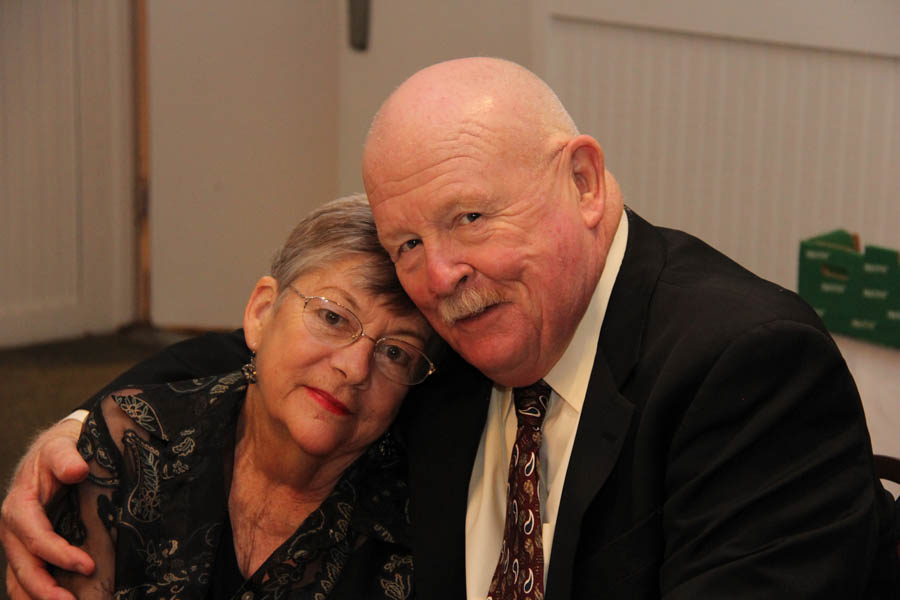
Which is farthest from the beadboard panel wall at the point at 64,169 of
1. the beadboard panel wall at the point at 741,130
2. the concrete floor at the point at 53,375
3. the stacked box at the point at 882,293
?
the stacked box at the point at 882,293

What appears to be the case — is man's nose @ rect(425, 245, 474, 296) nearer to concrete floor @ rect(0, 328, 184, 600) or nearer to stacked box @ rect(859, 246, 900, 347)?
stacked box @ rect(859, 246, 900, 347)

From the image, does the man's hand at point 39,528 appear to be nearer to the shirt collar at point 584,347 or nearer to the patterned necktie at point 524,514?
the patterned necktie at point 524,514

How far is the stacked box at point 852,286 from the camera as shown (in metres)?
2.47

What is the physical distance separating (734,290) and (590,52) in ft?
7.29

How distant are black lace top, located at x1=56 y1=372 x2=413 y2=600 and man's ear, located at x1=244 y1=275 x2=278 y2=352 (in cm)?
11

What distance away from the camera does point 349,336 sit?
5.74 ft

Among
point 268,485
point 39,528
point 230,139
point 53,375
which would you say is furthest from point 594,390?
point 230,139

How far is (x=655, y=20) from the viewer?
11.4 ft

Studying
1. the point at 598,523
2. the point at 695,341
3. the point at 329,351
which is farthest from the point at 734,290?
the point at 329,351

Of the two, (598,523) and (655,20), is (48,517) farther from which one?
(655,20)

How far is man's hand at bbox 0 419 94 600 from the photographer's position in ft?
5.33

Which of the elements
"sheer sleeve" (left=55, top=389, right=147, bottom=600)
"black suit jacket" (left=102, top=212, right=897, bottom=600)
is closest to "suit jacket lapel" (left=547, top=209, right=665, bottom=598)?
"black suit jacket" (left=102, top=212, right=897, bottom=600)

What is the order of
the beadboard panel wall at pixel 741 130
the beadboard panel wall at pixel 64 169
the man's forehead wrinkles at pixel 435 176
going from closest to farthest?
the man's forehead wrinkles at pixel 435 176
the beadboard panel wall at pixel 741 130
the beadboard panel wall at pixel 64 169

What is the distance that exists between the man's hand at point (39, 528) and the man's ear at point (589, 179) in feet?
2.88
